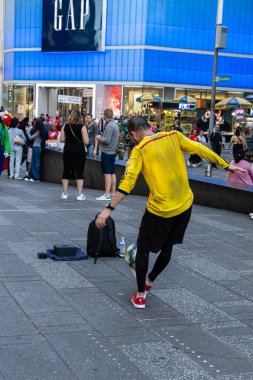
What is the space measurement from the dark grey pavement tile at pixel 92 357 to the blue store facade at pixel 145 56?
41.3 metres

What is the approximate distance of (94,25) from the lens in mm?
50188

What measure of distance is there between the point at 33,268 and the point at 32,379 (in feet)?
9.09

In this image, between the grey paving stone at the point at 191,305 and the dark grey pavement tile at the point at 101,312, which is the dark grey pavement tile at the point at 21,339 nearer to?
the dark grey pavement tile at the point at 101,312

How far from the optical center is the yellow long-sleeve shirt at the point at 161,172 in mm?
5477

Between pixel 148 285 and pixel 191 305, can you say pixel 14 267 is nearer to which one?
pixel 148 285

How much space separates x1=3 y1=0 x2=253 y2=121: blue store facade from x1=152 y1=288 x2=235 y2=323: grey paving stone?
4000 centimetres

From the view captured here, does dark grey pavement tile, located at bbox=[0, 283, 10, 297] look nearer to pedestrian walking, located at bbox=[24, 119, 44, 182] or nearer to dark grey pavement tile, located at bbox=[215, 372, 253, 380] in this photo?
dark grey pavement tile, located at bbox=[215, 372, 253, 380]

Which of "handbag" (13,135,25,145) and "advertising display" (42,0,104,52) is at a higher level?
"advertising display" (42,0,104,52)

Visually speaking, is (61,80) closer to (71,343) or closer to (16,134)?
(16,134)

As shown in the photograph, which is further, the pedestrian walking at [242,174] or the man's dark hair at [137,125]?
the pedestrian walking at [242,174]

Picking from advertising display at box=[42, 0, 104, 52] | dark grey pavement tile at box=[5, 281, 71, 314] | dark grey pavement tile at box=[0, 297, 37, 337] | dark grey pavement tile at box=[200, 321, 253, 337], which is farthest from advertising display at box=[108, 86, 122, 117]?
dark grey pavement tile at box=[200, 321, 253, 337]

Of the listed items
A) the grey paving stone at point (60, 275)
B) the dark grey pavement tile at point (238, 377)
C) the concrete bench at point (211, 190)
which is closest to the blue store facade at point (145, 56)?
the concrete bench at point (211, 190)

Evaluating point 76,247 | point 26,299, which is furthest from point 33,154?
point 26,299

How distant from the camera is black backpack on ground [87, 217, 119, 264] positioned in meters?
7.31
